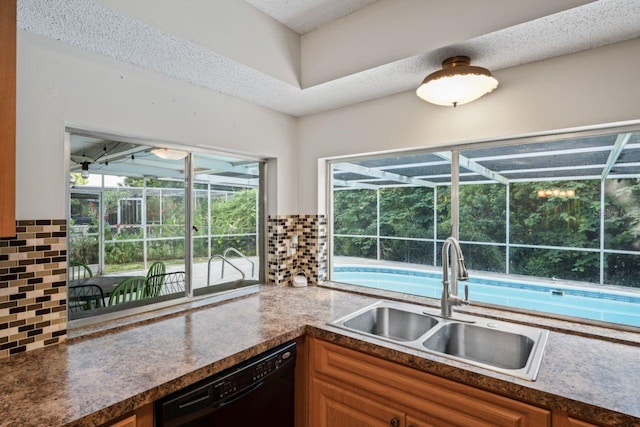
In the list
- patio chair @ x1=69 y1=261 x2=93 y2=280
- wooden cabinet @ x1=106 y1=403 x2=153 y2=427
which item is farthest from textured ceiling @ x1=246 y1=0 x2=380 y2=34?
wooden cabinet @ x1=106 y1=403 x2=153 y2=427

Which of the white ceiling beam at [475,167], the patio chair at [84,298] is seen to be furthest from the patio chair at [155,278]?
the white ceiling beam at [475,167]

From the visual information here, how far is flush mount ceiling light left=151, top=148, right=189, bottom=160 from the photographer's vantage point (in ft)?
6.01

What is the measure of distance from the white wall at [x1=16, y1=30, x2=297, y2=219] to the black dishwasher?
3.07 feet

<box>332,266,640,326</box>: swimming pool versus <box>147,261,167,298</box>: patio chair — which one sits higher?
<box>147,261,167,298</box>: patio chair

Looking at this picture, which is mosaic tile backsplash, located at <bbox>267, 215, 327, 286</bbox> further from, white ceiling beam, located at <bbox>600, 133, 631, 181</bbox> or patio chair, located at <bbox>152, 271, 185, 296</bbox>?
white ceiling beam, located at <bbox>600, 133, 631, 181</bbox>

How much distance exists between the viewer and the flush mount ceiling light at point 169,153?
6.01 feet

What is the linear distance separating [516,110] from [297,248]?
5.51 ft

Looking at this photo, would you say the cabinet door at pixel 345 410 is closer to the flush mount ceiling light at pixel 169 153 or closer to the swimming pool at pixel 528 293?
the swimming pool at pixel 528 293

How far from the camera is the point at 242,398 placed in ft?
4.33

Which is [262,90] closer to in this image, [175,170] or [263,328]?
[175,170]

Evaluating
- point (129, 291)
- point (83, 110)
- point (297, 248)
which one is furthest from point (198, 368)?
point (297, 248)

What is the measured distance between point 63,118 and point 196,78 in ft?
2.15

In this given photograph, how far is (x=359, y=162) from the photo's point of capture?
2453 millimetres

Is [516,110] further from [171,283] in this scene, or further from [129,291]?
[129,291]
